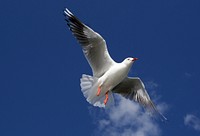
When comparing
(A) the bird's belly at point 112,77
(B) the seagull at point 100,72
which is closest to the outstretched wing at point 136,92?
(B) the seagull at point 100,72

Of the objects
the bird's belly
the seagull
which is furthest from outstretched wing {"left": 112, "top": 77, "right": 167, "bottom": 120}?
the bird's belly

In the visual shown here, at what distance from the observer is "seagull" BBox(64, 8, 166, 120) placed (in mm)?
15586

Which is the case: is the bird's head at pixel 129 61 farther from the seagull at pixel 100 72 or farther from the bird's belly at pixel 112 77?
the bird's belly at pixel 112 77

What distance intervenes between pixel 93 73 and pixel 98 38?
1271 mm

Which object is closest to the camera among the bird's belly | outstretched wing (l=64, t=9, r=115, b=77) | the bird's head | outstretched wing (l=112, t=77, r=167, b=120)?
outstretched wing (l=64, t=9, r=115, b=77)

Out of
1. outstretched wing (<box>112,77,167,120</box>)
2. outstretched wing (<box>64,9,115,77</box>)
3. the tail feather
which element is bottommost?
outstretched wing (<box>112,77,167,120</box>)

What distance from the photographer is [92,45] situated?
51.9 feet

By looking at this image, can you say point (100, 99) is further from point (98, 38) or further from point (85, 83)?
point (98, 38)

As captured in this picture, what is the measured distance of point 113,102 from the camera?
54.6ft

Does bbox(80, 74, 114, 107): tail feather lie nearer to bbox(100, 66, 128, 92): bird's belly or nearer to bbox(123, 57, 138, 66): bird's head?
bbox(100, 66, 128, 92): bird's belly

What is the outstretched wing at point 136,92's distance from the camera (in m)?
17.1

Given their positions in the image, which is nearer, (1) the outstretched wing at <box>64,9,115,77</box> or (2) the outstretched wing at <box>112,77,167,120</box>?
(1) the outstretched wing at <box>64,9,115,77</box>

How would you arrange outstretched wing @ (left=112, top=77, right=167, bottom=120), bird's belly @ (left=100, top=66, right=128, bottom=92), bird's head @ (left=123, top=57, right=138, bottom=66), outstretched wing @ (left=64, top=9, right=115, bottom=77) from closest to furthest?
1. outstretched wing @ (left=64, top=9, right=115, bottom=77)
2. bird's belly @ (left=100, top=66, right=128, bottom=92)
3. bird's head @ (left=123, top=57, right=138, bottom=66)
4. outstretched wing @ (left=112, top=77, right=167, bottom=120)

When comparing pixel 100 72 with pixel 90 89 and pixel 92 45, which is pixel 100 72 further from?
pixel 92 45
